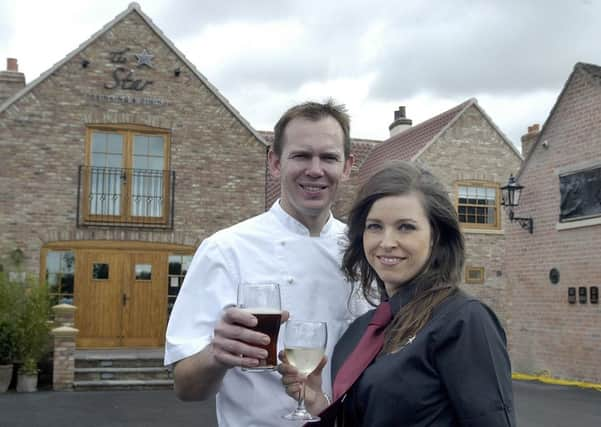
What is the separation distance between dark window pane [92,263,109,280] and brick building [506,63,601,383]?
30.0 feet

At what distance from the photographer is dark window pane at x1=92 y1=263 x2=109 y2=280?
16.1m

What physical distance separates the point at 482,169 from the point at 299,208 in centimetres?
1802

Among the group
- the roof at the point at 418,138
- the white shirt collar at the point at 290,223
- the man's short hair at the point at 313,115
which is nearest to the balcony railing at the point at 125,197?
the roof at the point at 418,138

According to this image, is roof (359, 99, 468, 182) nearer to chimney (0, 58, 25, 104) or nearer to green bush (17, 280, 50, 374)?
chimney (0, 58, 25, 104)

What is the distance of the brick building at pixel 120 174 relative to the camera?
15875 millimetres

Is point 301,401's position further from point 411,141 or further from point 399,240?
point 411,141

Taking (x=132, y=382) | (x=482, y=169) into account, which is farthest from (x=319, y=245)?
(x=482, y=169)

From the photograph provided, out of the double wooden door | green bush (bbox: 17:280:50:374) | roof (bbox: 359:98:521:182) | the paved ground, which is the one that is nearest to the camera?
the paved ground

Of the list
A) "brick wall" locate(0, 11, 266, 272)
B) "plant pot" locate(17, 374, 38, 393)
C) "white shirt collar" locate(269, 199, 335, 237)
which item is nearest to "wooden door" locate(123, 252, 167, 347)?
"brick wall" locate(0, 11, 266, 272)

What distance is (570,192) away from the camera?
14.4 meters

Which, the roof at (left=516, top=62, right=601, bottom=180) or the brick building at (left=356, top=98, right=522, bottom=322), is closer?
the roof at (left=516, top=62, right=601, bottom=180)

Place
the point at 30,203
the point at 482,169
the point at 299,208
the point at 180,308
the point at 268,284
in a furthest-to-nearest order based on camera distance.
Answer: the point at 482,169
the point at 30,203
the point at 299,208
the point at 180,308
the point at 268,284

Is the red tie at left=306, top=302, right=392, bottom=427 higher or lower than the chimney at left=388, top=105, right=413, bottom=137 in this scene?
lower

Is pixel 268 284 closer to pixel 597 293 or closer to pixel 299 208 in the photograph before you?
pixel 299 208
